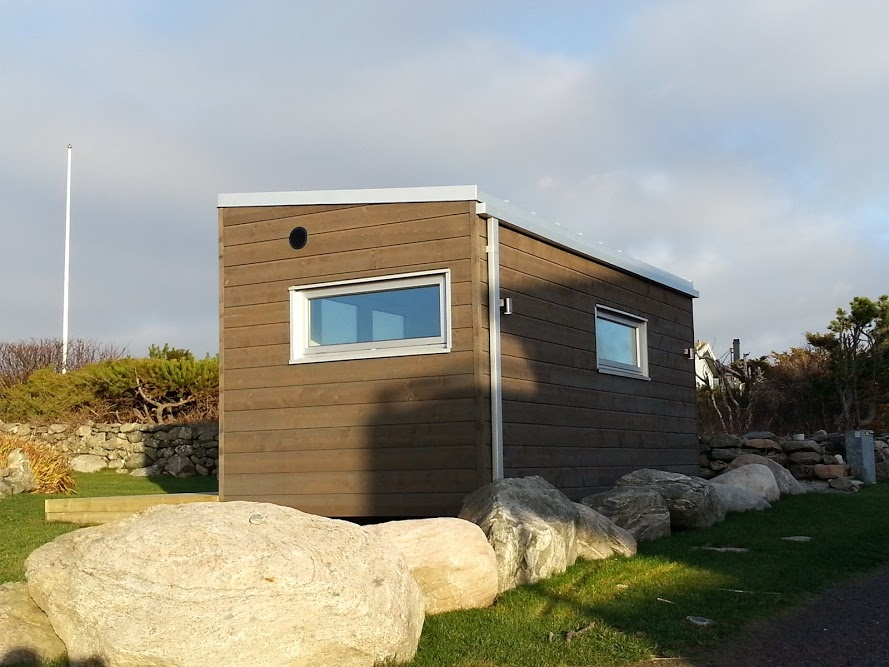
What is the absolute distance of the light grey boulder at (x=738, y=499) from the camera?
403 inches

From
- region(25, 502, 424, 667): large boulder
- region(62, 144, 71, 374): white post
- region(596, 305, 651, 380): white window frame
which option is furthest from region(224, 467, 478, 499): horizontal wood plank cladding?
region(62, 144, 71, 374): white post

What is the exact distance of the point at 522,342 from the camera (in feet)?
29.3

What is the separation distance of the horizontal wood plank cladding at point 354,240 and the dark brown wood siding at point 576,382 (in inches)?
22.7

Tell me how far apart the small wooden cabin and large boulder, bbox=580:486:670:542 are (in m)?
0.70

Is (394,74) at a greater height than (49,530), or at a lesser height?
greater

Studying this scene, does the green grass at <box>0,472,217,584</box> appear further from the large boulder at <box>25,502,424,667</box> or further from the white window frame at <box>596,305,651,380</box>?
the white window frame at <box>596,305,651,380</box>

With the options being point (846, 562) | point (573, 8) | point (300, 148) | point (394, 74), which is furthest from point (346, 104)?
point (846, 562)

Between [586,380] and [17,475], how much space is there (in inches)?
301

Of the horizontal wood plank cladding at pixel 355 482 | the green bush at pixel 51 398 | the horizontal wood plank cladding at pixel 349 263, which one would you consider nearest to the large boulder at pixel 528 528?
the horizontal wood plank cladding at pixel 355 482

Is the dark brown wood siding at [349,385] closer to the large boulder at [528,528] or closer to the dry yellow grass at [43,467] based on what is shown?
the large boulder at [528,528]

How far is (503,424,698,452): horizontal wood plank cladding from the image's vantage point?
877 centimetres

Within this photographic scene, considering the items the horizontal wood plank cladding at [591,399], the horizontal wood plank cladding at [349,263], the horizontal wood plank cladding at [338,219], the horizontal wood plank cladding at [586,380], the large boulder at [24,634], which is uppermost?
the horizontal wood plank cladding at [338,219]

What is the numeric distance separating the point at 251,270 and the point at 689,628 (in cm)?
582

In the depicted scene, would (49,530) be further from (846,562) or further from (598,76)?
(598,76)
